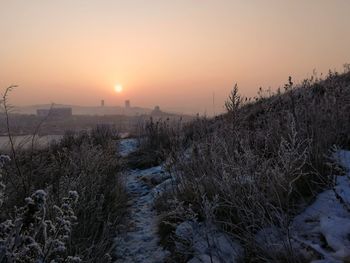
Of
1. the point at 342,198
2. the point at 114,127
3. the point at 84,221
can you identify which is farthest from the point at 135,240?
the point at 114,127

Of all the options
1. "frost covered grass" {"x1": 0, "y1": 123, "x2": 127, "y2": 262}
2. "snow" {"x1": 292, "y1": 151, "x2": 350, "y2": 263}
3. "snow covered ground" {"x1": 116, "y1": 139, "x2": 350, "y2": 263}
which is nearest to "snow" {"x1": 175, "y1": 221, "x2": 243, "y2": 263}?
"snow covered ground" {"x1": 116, "y1": 139, "x2": 350, "y2": 263}

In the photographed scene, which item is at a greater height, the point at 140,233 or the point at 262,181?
the point at 262,181

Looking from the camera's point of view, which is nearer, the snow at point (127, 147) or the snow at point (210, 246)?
the snow at point (210, 246)

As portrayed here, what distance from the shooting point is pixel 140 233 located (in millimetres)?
4414

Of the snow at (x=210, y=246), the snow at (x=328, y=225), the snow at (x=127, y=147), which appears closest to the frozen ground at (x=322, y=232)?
→ the snow at (x=328, y=225)

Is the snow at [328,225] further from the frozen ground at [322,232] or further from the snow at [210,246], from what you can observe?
the snow at [210,246]

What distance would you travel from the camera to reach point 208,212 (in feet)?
8.93

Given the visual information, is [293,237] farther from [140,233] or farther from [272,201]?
[140,233]

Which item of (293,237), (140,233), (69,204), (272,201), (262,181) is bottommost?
(140,233)

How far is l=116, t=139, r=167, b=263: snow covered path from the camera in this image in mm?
3771

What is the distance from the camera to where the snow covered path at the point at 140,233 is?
3.77 meters

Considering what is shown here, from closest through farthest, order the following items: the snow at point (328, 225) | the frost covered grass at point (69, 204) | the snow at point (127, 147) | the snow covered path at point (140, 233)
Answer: the frost covered grass at point (69, 204) → the snow at point (328, 225) → the snow covered path at point (140, 233) → the snow at point (127, 147)

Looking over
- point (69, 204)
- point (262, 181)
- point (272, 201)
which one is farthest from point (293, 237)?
point (69, 204)

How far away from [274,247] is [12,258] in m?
1.78
